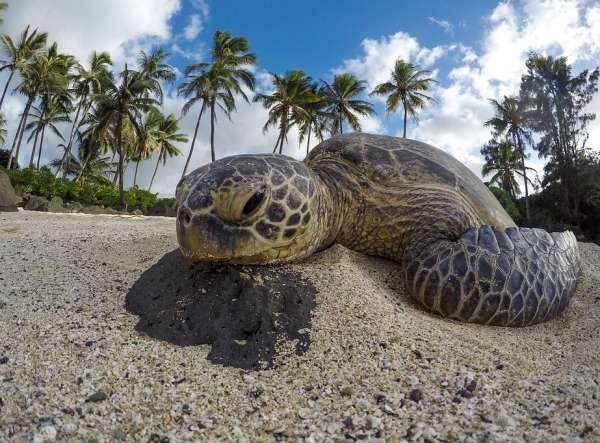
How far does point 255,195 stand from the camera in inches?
70.2

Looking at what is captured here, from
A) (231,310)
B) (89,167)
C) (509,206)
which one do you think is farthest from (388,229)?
(89,167)

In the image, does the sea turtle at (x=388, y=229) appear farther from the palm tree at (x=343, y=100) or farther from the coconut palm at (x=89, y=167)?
the coconut palm at (x=89, y=167)

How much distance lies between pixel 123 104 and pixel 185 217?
75.8 feet

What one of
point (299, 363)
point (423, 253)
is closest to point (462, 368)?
point (299, 363)

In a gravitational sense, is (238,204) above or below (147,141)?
below

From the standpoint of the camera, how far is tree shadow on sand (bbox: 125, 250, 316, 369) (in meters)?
1.56

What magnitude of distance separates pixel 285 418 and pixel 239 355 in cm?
43

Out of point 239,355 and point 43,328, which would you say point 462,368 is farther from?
point 43,328

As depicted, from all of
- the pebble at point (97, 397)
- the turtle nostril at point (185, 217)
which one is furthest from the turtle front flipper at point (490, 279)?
the pebble at point (97, 397)

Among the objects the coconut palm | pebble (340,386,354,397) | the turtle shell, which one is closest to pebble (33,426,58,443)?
pebble (340,386,354,397)

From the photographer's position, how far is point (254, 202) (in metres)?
1.78

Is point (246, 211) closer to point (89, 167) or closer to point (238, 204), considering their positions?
point (238, 204)

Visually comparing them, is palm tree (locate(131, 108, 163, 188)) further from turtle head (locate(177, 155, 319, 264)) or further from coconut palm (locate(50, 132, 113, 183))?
turtle head (locate(177, 155, 319, 264))

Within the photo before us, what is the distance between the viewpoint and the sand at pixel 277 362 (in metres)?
1.09
